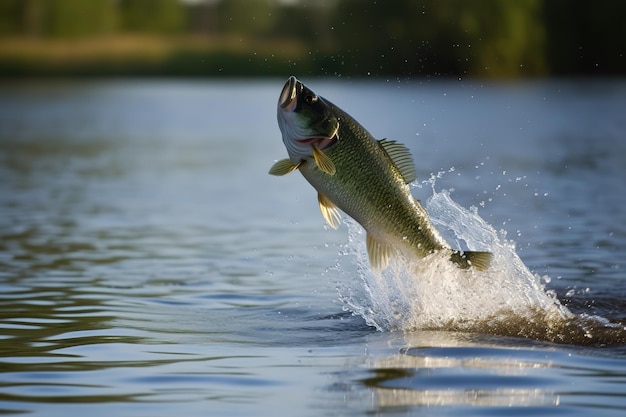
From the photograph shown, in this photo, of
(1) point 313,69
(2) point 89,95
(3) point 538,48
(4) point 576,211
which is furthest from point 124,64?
(4) point 576,211

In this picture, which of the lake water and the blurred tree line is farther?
the blurred tree line

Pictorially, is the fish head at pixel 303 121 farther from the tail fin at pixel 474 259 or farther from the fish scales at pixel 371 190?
the tail fin at pixel 474 259

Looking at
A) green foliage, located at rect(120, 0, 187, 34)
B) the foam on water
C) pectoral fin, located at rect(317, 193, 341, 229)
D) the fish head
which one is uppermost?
green foliage, located at rect(120, 0, 187, 34)

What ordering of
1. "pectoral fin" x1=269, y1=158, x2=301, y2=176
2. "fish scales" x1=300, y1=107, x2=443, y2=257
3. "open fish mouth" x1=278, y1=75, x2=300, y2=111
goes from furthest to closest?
"fish scales" x1=300, y1=107, x2=443, y2=257
"pectoral fin" x1=269, y1=158, x2=301, y2=176
"open fish mouth" x1=278, y1=75, x2=300, y2=111

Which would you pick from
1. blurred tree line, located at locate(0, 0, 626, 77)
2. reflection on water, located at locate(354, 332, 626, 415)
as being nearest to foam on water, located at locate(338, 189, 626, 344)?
reflection on water, located at locate(354, 332, 626, 415)

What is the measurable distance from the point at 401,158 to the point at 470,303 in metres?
1.66

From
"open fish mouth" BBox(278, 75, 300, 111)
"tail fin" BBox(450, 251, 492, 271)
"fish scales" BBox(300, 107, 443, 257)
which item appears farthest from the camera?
"tail fin" BBox(450, 251, 492, 271)

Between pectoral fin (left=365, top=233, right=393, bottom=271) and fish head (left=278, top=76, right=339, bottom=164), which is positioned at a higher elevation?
fish head (left=278, top=76, right=339, bottom=164)

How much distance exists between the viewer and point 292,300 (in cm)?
1136

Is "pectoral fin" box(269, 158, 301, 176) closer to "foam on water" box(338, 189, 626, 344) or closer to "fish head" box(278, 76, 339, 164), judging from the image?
"fish head" box(278, 76, 339, 164)

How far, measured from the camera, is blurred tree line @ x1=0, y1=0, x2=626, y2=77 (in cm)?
9256

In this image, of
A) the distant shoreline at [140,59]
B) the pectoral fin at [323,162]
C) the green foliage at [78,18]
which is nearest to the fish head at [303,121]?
the pectoral fin at [323,162]

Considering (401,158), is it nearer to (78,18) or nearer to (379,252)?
(379,252)

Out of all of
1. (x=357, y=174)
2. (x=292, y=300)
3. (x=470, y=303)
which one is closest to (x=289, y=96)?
(x=357, y=174)
